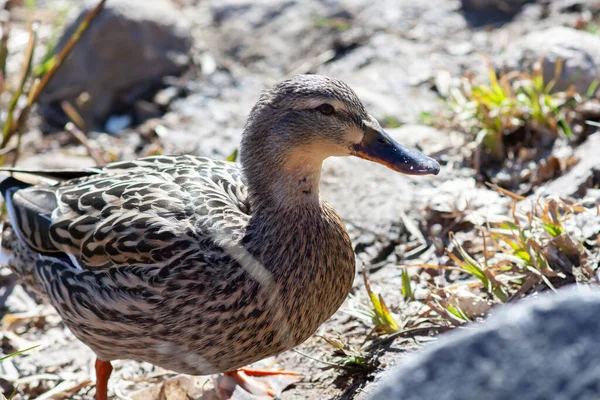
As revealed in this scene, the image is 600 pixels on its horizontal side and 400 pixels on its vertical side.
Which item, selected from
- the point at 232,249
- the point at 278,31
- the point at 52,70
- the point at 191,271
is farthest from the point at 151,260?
the point at 278,31

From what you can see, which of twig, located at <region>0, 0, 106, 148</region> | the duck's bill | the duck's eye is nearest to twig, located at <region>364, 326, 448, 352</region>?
the duck's bill

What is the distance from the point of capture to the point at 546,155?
15.8 feet

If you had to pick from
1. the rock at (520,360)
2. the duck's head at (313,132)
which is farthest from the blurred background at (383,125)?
the rock at (520,360)

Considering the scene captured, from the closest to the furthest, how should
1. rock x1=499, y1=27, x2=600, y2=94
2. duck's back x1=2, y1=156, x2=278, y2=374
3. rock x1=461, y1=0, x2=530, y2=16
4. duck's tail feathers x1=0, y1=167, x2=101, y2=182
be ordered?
duck's back x1=2, y1=156, x2=278, y2=374 < duck's tail feathers x1=0, y1=167, x2=101, y2=182 < rock x1=499, y1=27, x2=600, y2=94 < rock x1=461, y1=0, x2=530, y2=16

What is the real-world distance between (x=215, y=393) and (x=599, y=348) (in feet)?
8.41

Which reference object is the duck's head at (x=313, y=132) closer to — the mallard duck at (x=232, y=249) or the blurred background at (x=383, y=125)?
the mallard duck at (x=232, y=249)

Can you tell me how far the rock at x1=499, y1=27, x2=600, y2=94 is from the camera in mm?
5031

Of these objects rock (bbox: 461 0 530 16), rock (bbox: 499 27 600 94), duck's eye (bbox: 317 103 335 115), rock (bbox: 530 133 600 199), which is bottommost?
rock (bbox: 530 133 600 199)

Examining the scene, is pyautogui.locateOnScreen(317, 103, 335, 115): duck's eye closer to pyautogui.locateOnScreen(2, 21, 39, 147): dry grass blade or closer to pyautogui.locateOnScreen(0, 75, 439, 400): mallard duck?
pyautogui.locateOnScreen(0, 75, 439, 400): mallard duck

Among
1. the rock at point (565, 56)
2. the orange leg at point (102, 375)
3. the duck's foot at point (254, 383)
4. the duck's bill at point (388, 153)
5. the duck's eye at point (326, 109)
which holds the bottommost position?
the duck's foot at point (254, 383)

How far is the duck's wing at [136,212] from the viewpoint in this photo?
3.37 meters

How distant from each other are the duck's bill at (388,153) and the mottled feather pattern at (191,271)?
334 mm

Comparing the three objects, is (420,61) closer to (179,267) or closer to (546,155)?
(546,155)

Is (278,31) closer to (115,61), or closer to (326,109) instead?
(115,61)
